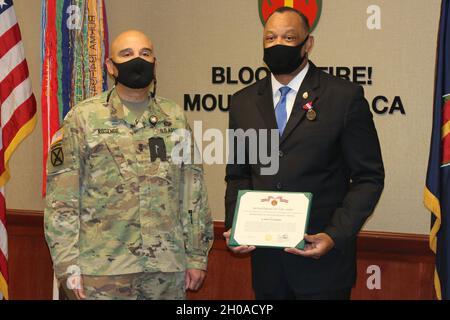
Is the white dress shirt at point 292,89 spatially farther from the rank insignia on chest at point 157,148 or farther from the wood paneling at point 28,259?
the wood paneling at point 28,259

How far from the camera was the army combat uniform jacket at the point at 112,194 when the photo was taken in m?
2.97

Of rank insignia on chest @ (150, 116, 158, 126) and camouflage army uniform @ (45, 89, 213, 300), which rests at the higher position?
rank insignia on chest @ (150, 116, 158, 126)

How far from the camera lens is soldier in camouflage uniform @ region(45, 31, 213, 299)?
297 cm

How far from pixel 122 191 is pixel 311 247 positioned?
869 millimetres

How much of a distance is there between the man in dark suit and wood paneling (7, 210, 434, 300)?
133 cm

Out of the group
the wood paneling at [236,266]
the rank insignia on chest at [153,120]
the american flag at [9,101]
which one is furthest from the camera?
the wood paneling at [236,266]

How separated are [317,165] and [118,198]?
0.89m

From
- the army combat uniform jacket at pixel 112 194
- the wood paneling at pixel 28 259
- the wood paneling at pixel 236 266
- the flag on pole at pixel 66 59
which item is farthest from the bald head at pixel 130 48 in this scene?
the wood paneling at pixel 28 259

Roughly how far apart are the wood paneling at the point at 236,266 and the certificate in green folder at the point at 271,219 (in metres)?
1.56

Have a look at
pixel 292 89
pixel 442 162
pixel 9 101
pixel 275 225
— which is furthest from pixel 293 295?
pixel 9 101

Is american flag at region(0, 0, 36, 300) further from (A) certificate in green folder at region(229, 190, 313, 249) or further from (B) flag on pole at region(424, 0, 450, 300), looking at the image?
(B) flag on pole at region(424, 0, 450, 300)

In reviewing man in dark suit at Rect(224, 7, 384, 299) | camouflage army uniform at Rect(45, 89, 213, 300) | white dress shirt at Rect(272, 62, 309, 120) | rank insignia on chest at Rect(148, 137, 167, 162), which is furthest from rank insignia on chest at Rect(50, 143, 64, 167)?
white dress shirt at Rect(272, 62, 309, 120)

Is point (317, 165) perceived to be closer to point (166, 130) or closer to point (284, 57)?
point (284, 57)
